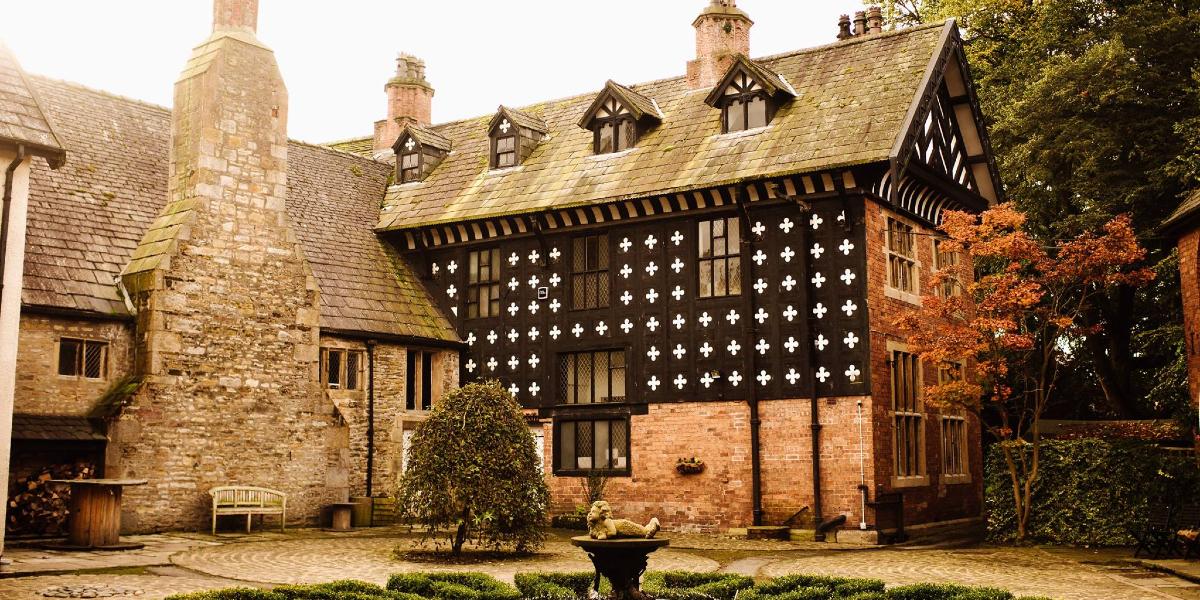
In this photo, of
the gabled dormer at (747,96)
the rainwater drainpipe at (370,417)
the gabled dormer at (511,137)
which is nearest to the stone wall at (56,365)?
the rainwater drainpipe at (370,417)

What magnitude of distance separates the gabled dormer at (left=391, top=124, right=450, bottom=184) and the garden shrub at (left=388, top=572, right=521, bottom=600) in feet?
59.5

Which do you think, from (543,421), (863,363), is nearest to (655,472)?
(543,421)

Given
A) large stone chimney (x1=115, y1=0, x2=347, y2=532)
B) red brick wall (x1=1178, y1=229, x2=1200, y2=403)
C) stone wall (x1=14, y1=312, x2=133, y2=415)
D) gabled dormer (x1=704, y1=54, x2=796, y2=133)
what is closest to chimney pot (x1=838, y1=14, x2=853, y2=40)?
gabled dormer (x1=704, y1=54, x2=796, y2=133)

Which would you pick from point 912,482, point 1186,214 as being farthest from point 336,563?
point 1186,214

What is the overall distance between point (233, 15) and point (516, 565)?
44.5 feet

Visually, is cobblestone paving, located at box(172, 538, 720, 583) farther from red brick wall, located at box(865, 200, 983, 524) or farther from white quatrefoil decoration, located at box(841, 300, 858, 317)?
white quatrefoil decoration, located at box(841, 300, 858, 317)

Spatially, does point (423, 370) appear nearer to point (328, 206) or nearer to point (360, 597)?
point (328, 206)

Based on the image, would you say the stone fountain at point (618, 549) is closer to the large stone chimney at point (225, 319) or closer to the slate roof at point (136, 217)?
the large stone chimney at point (225, 319)

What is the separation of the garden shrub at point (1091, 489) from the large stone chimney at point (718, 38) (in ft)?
36.0

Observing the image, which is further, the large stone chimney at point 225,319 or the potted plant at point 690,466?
the potted plant at point 690,466

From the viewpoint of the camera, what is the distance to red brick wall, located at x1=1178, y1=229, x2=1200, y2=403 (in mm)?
22906

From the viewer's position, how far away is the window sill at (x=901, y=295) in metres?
22.9

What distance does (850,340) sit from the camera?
2195 centimetres

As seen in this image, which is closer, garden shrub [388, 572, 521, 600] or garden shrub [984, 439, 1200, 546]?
garden shrub [388, 572, 521, 600]
